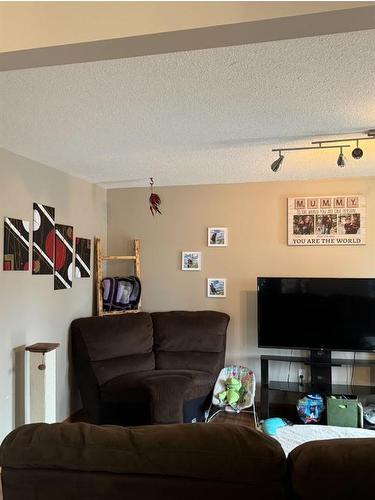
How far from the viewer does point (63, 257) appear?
158 inches

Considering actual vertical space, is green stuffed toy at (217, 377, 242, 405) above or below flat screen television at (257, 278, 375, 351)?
below

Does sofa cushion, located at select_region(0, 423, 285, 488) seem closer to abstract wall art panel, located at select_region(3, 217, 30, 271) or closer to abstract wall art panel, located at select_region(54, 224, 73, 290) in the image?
abstract wall art panel, located at select_region(3, 217, 30, 271)

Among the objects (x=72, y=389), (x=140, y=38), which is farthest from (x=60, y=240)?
(x=140, y=38)

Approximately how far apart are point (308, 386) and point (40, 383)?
8.21 feet

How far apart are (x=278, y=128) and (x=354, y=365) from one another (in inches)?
97.9

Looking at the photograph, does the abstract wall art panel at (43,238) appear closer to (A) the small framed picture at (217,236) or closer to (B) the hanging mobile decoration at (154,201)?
(B) the hanging mobile decoration at (154,201)

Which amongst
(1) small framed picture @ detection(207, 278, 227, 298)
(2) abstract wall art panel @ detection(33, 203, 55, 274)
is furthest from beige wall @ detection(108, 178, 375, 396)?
(2) abstract wall art panel @ detection(33, 203, 55, 274)

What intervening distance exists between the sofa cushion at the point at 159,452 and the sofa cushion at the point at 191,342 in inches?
117

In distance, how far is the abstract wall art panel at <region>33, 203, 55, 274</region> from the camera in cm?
359

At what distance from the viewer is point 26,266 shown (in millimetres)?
3465

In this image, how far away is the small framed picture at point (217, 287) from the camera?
182 inches

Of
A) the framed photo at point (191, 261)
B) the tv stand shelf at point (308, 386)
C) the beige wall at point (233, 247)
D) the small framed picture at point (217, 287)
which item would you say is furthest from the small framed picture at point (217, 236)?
the tv stand shelf at point (308, 386)

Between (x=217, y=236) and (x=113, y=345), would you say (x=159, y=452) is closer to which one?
(x=113, y=345)

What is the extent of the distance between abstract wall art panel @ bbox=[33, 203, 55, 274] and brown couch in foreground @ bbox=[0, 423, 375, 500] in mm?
2429
